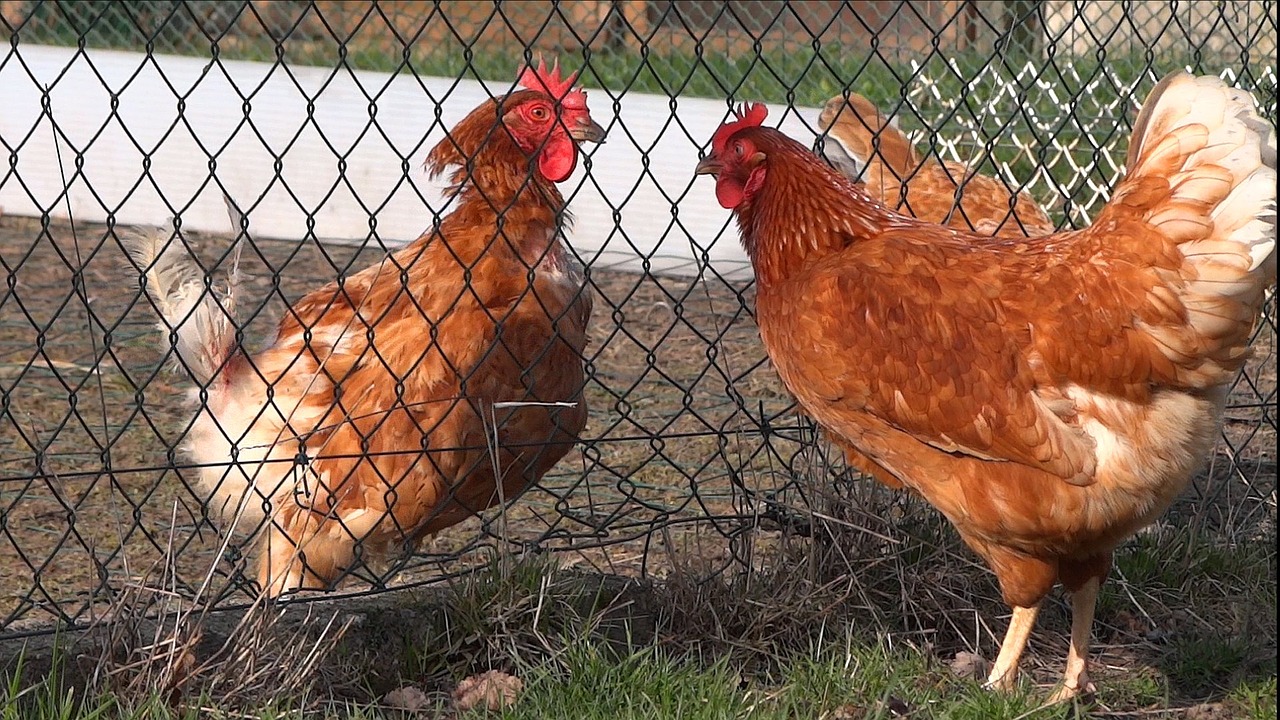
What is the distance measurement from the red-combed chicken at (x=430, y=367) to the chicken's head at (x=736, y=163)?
1.21 ft

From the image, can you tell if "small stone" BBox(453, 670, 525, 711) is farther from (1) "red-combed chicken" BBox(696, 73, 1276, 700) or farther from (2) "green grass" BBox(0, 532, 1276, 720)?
(1) "red-combed chicken" BBox(696, 73, 1276, 700)

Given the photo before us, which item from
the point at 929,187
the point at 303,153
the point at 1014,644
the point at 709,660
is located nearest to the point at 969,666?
the point at 1014,644

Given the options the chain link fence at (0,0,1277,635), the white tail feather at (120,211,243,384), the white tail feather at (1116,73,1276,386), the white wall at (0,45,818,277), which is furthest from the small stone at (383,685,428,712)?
the white wall at (0,45,818,277)

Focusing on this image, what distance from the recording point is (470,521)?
13.9 feet

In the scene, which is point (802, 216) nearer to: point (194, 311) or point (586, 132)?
point (586, 132)

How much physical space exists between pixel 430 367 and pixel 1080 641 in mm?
1580

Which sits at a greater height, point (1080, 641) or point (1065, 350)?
point (1065, 350)

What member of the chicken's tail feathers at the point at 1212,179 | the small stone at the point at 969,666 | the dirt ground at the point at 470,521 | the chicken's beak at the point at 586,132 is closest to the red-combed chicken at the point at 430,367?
the chicken's beak at the point at 586,132

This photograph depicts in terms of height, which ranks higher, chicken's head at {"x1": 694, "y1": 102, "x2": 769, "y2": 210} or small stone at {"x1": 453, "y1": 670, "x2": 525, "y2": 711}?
chicken's head at {"x1": 694, "y1": 102, "x2": 769, "y2": 210}

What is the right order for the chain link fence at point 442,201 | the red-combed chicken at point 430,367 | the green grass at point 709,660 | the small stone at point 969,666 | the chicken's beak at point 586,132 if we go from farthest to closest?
the chain link fence at point 442,201 → the chicken's beak at point 586,132 → the red-combed chicken at point 430,367 → the small stone at point 969,666 → the green grass at point 709,660

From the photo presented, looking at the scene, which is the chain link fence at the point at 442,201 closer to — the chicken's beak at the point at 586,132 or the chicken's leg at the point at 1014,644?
the chicken's leg at the point at 1014,644

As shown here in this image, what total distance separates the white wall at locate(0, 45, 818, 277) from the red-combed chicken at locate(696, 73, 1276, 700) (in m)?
4.03

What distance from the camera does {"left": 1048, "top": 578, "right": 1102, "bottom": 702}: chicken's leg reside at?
2943 millimetres

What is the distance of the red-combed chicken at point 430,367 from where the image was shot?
3297 mm
